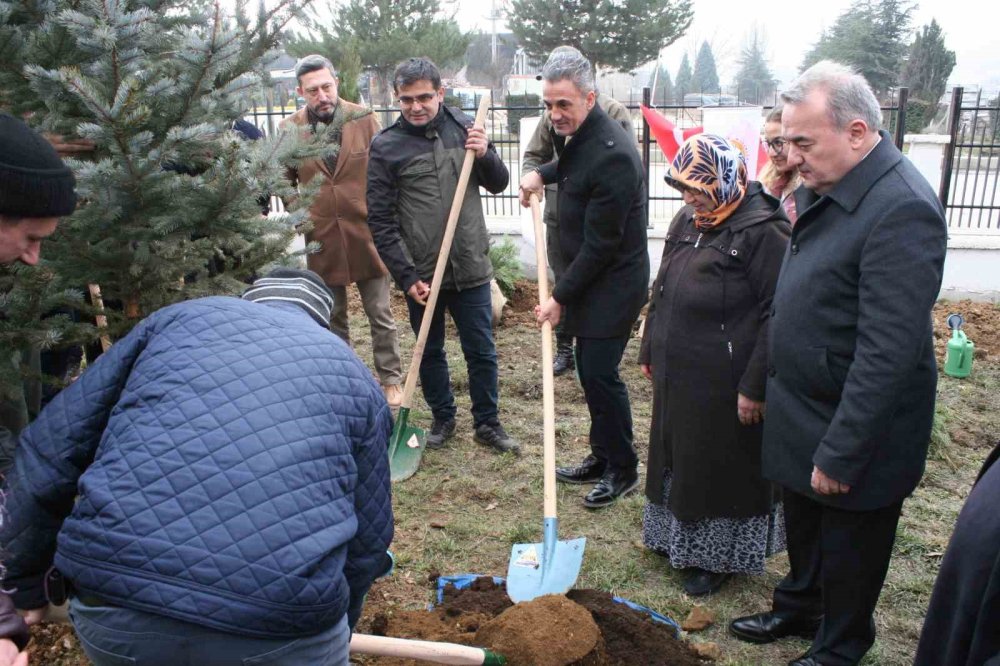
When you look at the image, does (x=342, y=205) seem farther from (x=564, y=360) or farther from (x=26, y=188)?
(x=26, y=188)

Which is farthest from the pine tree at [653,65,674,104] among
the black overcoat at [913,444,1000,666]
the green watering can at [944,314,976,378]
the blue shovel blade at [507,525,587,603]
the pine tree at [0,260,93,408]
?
the black overcoat at [913,444,1000,666]

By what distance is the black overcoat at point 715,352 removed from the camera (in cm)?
297

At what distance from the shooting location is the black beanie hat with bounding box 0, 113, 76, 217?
1.79 metres

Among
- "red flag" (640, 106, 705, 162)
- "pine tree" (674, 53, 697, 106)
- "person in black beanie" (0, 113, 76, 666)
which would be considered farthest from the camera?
"pine tree" (674, 53, 697, 106)

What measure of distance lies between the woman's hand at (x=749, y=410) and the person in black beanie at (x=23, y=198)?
2209mm

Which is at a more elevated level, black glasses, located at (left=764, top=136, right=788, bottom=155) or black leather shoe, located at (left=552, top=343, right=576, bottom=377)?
black glasses, located at (left=764, top=136, right=788, bottom=155)

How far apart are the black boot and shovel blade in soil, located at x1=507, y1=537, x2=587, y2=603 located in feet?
8.82

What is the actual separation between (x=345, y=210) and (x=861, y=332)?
3.45 m

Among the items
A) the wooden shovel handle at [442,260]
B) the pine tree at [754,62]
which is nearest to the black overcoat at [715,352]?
the wooden shovel handle at [442,260]

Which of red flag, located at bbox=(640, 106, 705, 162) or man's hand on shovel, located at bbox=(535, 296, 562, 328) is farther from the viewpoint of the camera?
red flag, located at bbox=(640, 106, 705, 162)

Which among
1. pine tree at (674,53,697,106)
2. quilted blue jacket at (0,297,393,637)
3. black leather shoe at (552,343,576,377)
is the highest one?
pine tree at (674,53,697,106)

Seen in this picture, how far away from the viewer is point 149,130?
253 cm

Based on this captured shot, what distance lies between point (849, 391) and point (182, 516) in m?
1.79

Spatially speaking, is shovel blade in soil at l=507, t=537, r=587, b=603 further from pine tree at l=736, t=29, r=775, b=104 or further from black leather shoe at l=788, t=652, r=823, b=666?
pine tree at l=736, t=29, r=775, b=104
